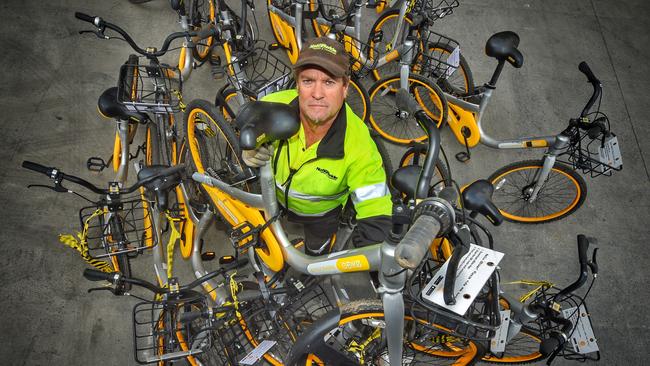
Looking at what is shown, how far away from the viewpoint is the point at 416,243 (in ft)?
4.58

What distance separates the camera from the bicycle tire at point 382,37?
4.40 metres

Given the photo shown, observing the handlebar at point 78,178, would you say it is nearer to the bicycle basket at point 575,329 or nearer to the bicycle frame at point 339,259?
the bicycle frame at point 339,259

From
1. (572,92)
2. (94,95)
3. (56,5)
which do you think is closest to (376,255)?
(94,95)

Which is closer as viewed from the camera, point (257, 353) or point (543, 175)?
point (257, 353)

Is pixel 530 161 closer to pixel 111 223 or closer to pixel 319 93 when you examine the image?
pixel 319 93

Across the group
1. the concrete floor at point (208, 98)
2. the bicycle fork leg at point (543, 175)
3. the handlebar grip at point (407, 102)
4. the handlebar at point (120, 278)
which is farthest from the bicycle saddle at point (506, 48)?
the handlebar at point (120, 278)

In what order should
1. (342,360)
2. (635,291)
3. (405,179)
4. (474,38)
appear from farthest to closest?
(474,38) → (635,291) → (342,360) → (405,179)

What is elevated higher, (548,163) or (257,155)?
(257,155)

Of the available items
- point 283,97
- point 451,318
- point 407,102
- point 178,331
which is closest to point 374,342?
point 451,318

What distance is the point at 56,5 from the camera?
4941 mm

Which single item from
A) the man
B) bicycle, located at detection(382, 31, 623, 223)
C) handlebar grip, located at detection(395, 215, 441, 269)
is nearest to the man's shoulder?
the man

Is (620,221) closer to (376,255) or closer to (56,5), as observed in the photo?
(376,255)

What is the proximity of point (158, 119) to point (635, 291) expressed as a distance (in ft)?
13.2

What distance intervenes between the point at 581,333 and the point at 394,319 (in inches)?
52.3
